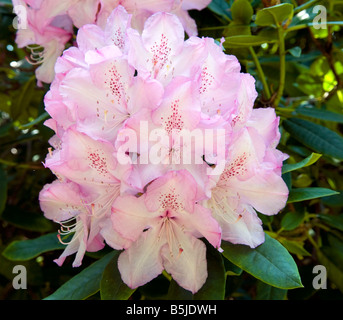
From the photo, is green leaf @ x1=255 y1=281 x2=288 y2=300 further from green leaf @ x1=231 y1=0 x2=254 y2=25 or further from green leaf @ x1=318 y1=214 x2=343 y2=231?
green leaf @ x1=231 y1=0 x2=254 y2=25

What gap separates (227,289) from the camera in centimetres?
114

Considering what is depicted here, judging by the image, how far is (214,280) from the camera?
2.53ft

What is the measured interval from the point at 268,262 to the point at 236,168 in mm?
156

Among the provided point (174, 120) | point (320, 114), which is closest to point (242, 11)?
point (320, 114)

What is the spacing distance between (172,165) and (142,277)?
20cm

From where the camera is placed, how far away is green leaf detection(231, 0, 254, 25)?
98 cm

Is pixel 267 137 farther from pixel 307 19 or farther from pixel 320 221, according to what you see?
pixel 320 221

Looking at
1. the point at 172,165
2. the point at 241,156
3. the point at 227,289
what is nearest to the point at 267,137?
the point at 241,156

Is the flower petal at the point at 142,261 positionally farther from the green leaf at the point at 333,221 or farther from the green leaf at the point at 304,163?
the green leaf at the point at 333,221

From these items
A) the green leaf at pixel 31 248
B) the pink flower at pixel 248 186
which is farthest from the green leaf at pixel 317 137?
the green leaf at pixel 31 248

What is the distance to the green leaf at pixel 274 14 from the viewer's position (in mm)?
869

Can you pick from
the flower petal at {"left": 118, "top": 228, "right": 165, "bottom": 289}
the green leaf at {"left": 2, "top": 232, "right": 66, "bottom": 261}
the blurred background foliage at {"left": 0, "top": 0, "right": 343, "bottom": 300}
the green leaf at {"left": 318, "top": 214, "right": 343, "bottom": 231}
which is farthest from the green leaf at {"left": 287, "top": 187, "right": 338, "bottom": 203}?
the green leaf at {"left": 2, "top": 232, "right": 66, "bottom": 261}

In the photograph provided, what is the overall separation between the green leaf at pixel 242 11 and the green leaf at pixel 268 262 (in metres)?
0.48

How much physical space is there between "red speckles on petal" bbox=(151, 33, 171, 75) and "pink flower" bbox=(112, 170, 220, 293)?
0.20m
